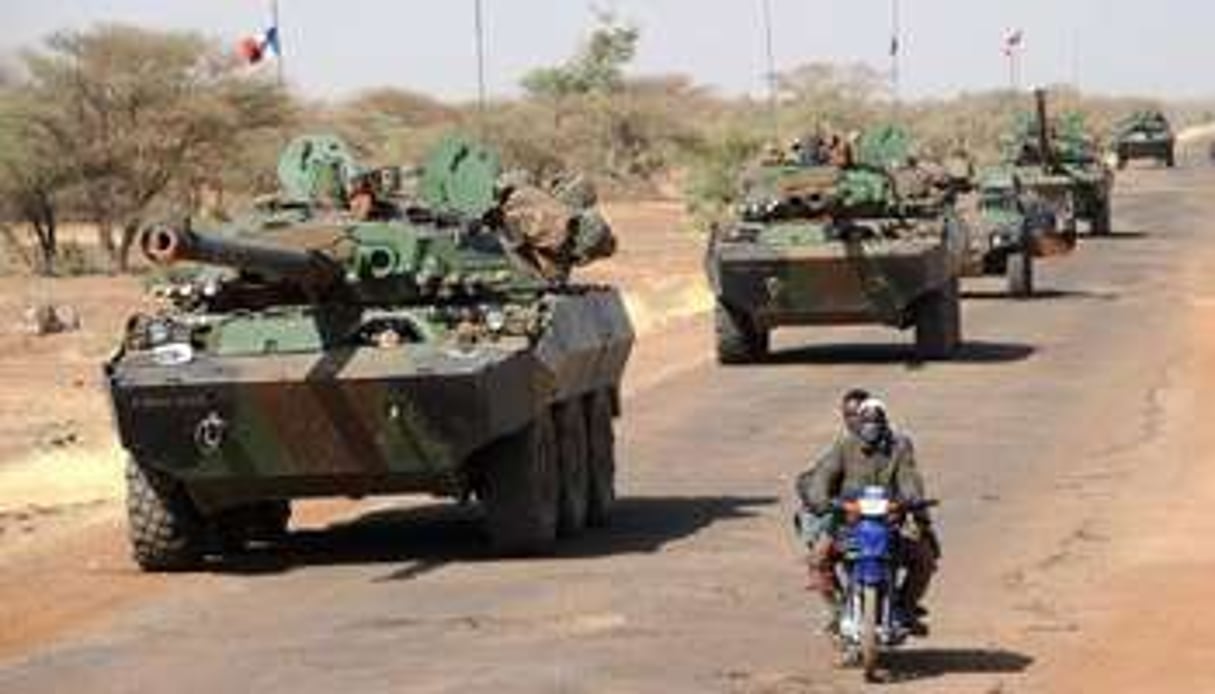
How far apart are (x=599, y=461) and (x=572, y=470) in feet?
2.21

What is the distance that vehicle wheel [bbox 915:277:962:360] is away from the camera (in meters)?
28.9

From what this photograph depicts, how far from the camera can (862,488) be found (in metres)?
11.2

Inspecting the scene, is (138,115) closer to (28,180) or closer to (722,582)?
(28,180)

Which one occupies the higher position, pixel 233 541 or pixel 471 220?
pixel 471 220

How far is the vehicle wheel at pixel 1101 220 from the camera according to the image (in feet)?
178

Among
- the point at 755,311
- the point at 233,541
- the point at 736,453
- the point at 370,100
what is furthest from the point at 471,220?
the point at 370,100

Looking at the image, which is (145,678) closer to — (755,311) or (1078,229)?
(755,311)

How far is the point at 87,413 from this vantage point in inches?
1016

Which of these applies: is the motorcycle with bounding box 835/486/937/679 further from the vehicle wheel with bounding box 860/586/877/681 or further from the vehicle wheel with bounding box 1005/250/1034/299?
the vehicle wheel with bounding box 1005/250/1034/299

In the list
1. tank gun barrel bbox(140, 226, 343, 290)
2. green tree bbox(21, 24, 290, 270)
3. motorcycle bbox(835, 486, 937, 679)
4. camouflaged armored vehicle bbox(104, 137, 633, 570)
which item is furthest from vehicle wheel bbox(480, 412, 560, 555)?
green tree bbox(21, 24, 290, 270)

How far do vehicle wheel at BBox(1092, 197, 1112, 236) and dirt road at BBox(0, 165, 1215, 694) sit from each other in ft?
93.8

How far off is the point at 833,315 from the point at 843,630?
17.5 metres

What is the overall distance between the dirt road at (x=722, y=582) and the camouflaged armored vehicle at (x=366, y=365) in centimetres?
40

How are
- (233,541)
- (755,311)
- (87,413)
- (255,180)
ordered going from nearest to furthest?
(233,541)
(87,413)
(755,311)
(255,180)
